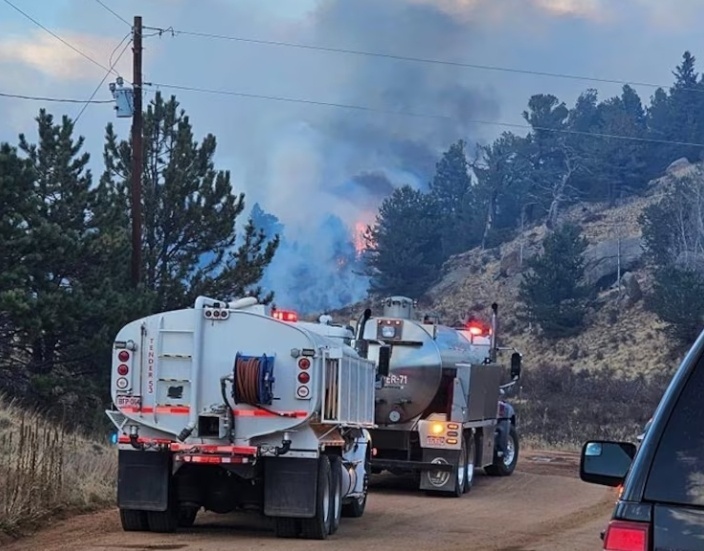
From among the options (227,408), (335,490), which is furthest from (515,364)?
(227,408)

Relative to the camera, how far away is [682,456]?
3.80 meters

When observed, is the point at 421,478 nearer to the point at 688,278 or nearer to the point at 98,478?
the point at 98,478

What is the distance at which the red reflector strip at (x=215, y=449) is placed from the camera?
13.5 metres

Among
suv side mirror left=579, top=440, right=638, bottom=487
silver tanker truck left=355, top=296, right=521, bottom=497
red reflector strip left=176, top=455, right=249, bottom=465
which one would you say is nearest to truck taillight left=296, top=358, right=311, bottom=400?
red reflector strip left=176, top=455, right=249, bottom=465

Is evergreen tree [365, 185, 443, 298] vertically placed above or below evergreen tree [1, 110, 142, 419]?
above

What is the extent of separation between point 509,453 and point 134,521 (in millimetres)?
13052

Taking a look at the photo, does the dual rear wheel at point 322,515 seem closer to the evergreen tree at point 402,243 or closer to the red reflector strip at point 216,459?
the red reflector strip at point 216,459

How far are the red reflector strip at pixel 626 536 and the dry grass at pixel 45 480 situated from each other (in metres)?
10.6

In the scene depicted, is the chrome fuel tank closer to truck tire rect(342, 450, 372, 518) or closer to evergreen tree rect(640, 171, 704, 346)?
truck tire rect(342, 450, 372, 518)

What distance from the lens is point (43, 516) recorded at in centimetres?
1447

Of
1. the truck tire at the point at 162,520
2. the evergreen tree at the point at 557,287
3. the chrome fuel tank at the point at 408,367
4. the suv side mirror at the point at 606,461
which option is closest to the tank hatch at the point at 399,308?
the chrome fuel tank at the point at 408,367

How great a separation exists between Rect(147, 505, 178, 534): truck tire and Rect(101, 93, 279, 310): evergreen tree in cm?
1875

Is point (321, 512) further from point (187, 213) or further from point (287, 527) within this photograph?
point (187, 213)

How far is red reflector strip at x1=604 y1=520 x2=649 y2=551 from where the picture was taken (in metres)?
3.77
